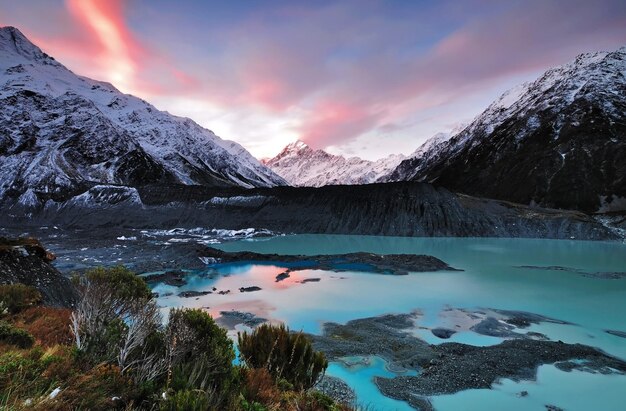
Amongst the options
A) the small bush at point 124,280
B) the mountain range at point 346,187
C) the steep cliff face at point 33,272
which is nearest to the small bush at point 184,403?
the steep cliff face at point 33,272

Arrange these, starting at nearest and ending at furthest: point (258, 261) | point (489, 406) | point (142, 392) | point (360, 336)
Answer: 1. point (142, 392)
2. point (489, 406)
3. point (360, 336)
4. point (258, 261)

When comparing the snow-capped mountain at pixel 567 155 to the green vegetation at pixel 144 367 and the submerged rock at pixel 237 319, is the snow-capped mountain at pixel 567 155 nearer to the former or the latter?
the submerged rock at pixel 237 319

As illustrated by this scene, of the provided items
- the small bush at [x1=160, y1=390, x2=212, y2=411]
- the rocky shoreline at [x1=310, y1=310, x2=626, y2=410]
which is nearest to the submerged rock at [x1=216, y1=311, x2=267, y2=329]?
the rocky shoreline at [x1=310, y1=310, x2=626, y2=410]

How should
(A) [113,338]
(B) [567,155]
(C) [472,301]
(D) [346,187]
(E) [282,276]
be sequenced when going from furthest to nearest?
(B) [567,155], (D) [346,187], (E) [282,276], (C) [472,301], (A) [113,338]

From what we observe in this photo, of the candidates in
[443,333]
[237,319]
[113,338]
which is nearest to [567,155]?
[443,333]

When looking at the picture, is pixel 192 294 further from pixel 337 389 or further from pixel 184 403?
pixel 184 403

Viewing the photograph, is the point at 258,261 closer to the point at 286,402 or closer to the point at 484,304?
the point at 484,304

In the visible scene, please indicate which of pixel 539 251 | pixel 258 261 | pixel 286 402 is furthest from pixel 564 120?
pixel 286 402
